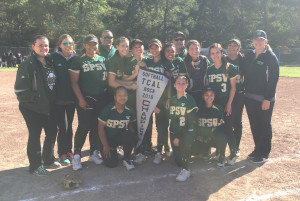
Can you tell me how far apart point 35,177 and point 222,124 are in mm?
3330

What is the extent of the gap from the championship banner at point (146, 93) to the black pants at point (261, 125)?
68.7 inches

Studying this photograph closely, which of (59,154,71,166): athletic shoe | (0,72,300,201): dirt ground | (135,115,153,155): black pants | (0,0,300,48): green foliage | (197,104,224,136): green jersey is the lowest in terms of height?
(0,72,300,201): dirt ground

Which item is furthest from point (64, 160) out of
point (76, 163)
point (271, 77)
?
point (271, 77)

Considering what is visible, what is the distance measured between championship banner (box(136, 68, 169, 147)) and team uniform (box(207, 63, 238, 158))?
0.83 m

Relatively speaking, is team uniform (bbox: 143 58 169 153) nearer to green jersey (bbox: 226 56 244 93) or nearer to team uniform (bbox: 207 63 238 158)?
team uniform (bbox: 207 63 238 158)

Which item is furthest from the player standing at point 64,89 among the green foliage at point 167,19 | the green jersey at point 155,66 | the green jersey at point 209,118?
the green foliage at point 167,19

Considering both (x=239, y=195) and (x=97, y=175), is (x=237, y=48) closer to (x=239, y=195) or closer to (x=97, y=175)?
(x=239, y=195)

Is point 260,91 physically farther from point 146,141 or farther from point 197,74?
point 146,141

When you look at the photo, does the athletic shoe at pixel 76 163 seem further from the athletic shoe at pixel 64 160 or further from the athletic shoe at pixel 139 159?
the athletic shoe at pixel 139 159

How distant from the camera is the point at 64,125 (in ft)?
16.6

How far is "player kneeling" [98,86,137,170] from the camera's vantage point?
15.8ft

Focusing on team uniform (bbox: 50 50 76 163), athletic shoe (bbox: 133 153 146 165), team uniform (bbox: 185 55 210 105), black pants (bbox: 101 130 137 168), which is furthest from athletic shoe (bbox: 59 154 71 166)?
team uniform (bbox: 185 55 210 105)

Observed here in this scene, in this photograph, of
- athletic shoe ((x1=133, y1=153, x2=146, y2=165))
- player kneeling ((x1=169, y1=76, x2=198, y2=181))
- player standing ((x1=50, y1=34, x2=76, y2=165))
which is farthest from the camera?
athletic shoe ((x1=133, y1=153, x2=146, y2=165))

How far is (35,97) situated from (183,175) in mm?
2612
